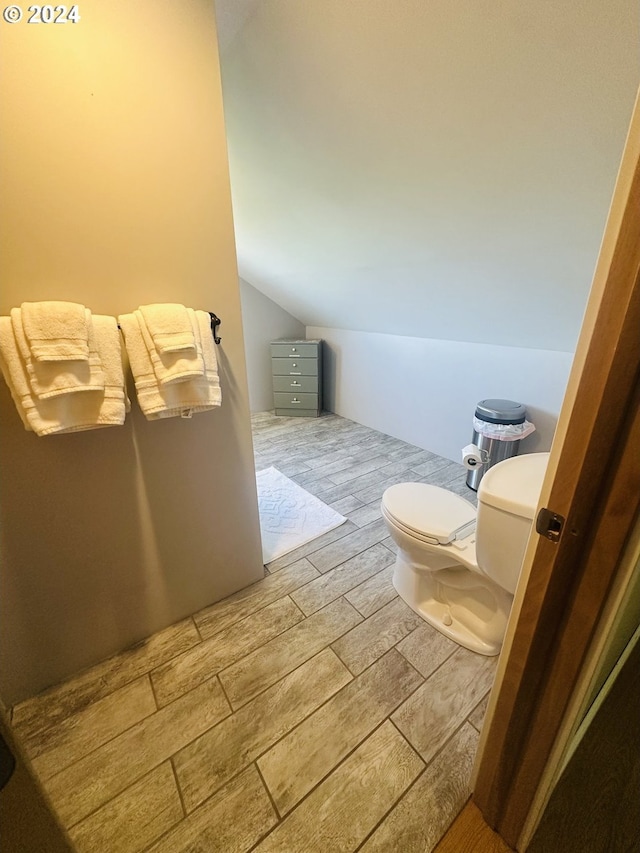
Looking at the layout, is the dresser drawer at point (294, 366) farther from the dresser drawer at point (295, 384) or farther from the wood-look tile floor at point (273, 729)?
the wood-look tile floor at point (273, 729)

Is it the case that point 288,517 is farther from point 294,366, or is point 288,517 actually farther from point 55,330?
point 294,366

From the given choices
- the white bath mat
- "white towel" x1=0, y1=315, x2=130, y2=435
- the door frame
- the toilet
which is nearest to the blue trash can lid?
the toilet

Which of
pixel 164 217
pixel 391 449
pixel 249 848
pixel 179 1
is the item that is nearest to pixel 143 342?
pixel 164 217

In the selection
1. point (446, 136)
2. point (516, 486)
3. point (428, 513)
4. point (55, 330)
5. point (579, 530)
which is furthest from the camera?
point (428, 513)

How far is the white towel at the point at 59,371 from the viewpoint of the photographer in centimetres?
83

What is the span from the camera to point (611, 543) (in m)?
0.55

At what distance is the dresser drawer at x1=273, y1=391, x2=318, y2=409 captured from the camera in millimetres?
3854

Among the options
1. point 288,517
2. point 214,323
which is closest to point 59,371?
point 214,323

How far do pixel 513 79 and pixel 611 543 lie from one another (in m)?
1.17

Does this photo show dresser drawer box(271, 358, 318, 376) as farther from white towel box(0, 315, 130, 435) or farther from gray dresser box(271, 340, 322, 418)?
white towel box(0, 315, 130, 435)

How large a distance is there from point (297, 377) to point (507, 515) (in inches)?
122

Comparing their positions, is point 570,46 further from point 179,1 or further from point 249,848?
point 249,848

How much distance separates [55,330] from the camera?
2.76ft

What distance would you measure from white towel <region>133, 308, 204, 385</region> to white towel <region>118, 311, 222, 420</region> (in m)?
0.01
